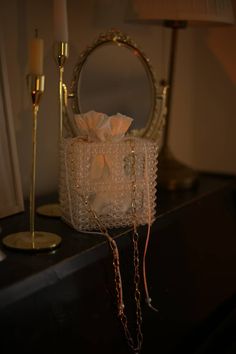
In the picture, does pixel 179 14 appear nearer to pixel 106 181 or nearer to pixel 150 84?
pixel 150 84

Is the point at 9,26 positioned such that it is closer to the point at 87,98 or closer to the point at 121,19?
the point at 87,98

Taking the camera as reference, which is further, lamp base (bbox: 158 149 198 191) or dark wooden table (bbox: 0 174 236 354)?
lamp base (bbox: 158 149 198 191)

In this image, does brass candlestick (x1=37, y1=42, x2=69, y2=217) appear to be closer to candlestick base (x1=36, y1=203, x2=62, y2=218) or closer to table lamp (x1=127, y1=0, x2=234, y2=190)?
candlestick base (x1=36, y1=203, x2=62, y2=218)

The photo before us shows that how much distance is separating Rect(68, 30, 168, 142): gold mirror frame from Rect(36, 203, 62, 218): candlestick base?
0.23m

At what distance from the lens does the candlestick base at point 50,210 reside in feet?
3.28

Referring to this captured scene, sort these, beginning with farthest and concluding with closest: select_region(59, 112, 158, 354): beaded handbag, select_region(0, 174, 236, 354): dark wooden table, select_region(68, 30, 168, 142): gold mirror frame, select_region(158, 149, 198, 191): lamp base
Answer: select_region(158, 149, 198, 191): lamp base
select_region(68, 30, 168, 142): gold mirror frame
select_region(59, 112, 158, 354): beaded handbag
select_region(0, 174, 236, 354): dark wooden table

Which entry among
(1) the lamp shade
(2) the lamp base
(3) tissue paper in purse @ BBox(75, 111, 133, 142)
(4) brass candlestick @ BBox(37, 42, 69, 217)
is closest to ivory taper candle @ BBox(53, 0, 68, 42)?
(4) brass candlestick @ BBox(37, 42, 69, 217)

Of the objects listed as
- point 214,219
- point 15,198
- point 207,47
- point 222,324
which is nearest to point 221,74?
point 207,47

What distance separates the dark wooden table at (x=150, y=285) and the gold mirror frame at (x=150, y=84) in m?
0.18

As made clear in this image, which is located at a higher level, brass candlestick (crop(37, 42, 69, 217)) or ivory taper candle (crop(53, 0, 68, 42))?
ivory taper candle (crop(53, 0, 68, 42))

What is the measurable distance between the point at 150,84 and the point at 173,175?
253mm

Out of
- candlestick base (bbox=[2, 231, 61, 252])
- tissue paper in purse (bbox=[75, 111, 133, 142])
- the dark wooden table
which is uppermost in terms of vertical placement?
tissue paper in purse (bbox=[75, 111, 133, 142])

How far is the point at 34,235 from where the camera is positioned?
2.77ft

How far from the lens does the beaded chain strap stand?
0.86 m
